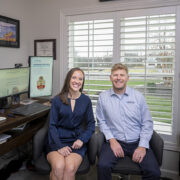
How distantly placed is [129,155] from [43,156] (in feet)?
2.49

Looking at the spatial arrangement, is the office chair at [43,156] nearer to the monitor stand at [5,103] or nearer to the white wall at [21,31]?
the monitor stand at [5,103]

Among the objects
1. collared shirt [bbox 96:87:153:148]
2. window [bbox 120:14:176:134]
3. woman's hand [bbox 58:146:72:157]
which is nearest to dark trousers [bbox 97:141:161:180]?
collared shirt [bbox 96:87:153:148]

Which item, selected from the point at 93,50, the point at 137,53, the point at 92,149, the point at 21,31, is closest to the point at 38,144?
the point at 92,149

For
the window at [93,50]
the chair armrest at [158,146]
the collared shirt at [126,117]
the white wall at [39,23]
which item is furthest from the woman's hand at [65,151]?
the white wall at [39,23]

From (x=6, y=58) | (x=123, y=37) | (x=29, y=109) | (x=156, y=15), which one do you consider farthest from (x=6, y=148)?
(x=156, y=15)

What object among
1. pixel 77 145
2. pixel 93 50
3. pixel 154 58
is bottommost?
pixel 77 145

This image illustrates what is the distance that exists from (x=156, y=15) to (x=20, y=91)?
1.76 meters

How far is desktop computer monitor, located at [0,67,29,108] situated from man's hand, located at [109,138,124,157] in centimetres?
120

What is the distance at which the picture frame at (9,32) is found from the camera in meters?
2.33

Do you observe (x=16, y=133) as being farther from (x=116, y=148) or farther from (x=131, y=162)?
(x=131, y=162)

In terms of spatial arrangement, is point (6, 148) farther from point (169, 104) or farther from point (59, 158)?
point (169, 104)

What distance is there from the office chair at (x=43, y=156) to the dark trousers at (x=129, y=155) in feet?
0.29

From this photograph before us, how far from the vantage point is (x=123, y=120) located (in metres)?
1.86

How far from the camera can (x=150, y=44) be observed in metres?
2.23
